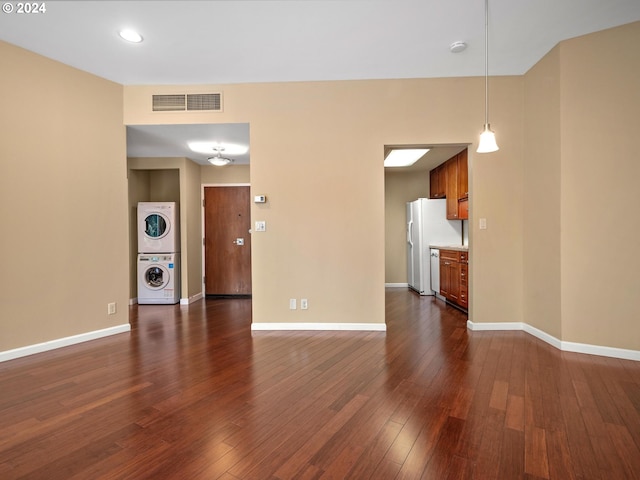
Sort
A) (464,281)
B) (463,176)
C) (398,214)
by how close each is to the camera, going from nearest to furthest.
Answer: (464,281) < (463,176) < (398,214)

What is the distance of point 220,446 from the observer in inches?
61.7

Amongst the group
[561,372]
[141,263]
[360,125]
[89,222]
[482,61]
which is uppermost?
[482,61]

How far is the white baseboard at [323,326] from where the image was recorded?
354 cm

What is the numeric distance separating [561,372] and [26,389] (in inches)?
165

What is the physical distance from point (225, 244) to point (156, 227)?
1217 mm

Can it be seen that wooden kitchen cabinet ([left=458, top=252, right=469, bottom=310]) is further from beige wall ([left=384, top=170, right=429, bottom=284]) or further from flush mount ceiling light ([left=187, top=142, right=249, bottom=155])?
flush mount ceiling light ([left=187, top=142, right=249, bottom=155])

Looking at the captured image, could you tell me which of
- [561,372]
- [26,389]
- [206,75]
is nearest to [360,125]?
[206,75]

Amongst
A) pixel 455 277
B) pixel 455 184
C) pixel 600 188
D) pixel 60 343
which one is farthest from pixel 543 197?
pixel 60 343

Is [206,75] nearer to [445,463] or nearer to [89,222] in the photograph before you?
[89,222]

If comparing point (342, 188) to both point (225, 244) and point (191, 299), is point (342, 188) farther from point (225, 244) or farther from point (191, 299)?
point (191, 299)

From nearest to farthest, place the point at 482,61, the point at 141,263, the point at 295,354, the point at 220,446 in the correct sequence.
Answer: the point at 220,446
the point at 295,354
the point at 482,61
the point at 141,263

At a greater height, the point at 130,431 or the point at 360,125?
the point at 360,125

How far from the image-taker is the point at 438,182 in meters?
5.86

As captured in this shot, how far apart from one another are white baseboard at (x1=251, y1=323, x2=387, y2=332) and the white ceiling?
9.62 feet
